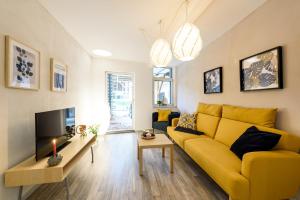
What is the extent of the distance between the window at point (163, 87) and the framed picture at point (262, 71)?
318cm

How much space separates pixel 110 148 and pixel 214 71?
2994 millimetres

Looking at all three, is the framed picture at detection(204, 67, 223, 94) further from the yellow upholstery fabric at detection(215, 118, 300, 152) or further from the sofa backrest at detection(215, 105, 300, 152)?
the yellow upholstery fabric at detection(215, 118, 300, 152)

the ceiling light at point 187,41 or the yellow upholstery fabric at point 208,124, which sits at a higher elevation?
the ceiling light at point 187,41

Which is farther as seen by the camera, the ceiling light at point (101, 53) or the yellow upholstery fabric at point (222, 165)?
the ceiling light at point (101, 53)

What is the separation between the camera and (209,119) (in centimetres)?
281

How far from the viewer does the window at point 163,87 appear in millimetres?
5262

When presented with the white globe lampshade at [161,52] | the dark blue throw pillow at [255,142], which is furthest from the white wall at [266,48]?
the white globe lampshade at [161,52]

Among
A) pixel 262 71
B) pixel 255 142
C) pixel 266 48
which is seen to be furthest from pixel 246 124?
pixel 266 48

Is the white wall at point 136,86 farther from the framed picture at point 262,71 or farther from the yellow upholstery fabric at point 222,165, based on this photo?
the framed picture at point 262,71

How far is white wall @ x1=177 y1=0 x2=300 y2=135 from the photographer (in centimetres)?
160

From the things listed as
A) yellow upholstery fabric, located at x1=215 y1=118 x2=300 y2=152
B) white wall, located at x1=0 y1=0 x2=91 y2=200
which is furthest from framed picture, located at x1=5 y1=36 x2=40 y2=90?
yellow upholstery fabric, located at x1=215 y1=118 x2=300 y2=152

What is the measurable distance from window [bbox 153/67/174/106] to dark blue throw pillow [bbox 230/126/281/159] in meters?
3.62

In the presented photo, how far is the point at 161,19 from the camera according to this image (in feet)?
7.57

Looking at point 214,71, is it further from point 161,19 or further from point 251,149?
point 251,149
